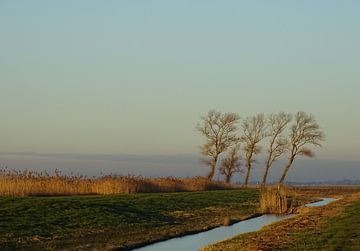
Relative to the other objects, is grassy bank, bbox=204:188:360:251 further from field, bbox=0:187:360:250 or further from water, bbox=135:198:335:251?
water, bbox=135:198:335:251

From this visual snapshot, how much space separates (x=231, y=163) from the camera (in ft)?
292

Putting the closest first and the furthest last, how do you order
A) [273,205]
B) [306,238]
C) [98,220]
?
1. [306,238]
2. [98,220]
3. [273,205]

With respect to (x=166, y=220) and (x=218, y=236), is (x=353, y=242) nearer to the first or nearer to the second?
(x=218, y=236)

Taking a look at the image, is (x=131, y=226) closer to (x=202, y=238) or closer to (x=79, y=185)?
(x=202, y=238)

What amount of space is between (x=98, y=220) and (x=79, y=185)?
15486 mm

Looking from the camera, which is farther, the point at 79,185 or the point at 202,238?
the point at 79,185

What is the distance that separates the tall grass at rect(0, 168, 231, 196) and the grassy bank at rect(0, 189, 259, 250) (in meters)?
4.91

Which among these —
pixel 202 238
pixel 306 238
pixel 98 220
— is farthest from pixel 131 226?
pixel 306 238

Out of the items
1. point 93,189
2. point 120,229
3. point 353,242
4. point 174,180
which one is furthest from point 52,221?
point 174,180

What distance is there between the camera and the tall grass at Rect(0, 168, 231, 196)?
37.7 meters

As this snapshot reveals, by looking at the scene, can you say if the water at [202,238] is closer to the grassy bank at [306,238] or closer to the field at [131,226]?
the field at [131,226]

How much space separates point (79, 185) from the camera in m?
44.5

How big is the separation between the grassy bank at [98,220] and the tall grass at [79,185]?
4914 mm

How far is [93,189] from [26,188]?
8.17m
